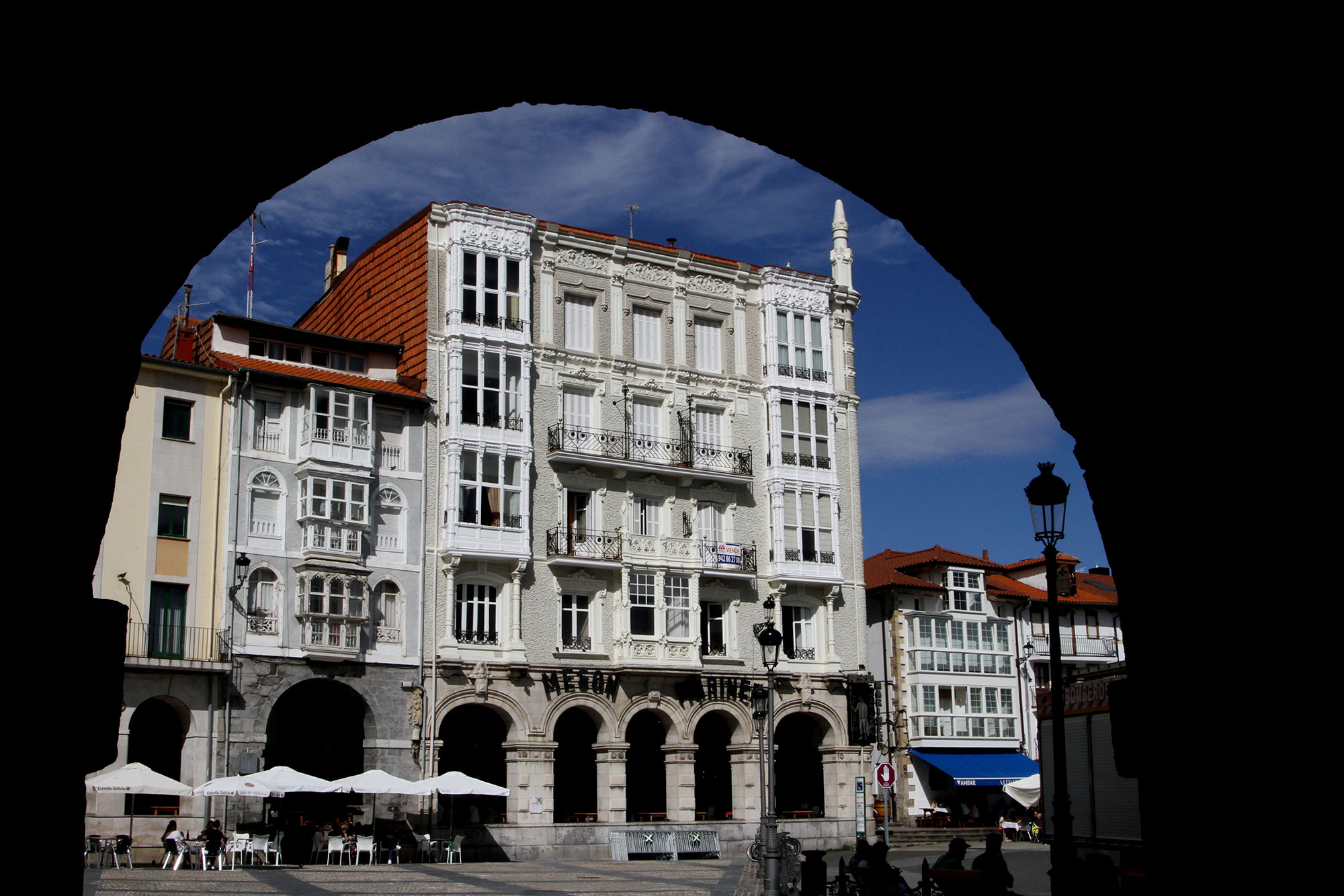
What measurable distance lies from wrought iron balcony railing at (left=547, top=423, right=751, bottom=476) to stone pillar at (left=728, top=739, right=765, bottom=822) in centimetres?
884

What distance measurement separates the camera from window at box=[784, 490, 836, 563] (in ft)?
145

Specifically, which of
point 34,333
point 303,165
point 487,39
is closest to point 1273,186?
point 487,39

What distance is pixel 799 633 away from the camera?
4412 cm

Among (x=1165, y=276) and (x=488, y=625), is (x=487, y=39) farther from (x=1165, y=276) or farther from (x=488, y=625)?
(x=488, y=625)

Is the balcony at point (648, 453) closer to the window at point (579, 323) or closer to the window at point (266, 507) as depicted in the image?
the window at point (579, 323)

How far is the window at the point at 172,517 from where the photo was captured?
3453 centimetres

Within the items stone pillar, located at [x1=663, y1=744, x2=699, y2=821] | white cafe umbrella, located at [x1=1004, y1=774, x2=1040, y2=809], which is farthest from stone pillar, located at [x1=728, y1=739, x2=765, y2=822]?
white cafe umbrella, located at [x1=1004, y1=774, x2=1040, y2=809]

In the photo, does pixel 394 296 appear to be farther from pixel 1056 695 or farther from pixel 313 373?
pixel 1056 695

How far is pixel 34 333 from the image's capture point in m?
3.81

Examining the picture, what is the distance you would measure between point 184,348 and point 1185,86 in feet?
130

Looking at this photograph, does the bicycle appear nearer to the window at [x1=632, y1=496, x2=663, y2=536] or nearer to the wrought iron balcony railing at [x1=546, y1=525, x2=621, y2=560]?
the wrought iron balcony railing at [x1=546, y1=525, x2=621, y2=560]

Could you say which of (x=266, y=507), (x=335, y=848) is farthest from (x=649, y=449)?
(x=335, y=848)

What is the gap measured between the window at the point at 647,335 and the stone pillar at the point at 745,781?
12.8 metres

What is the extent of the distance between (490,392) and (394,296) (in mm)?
4978
